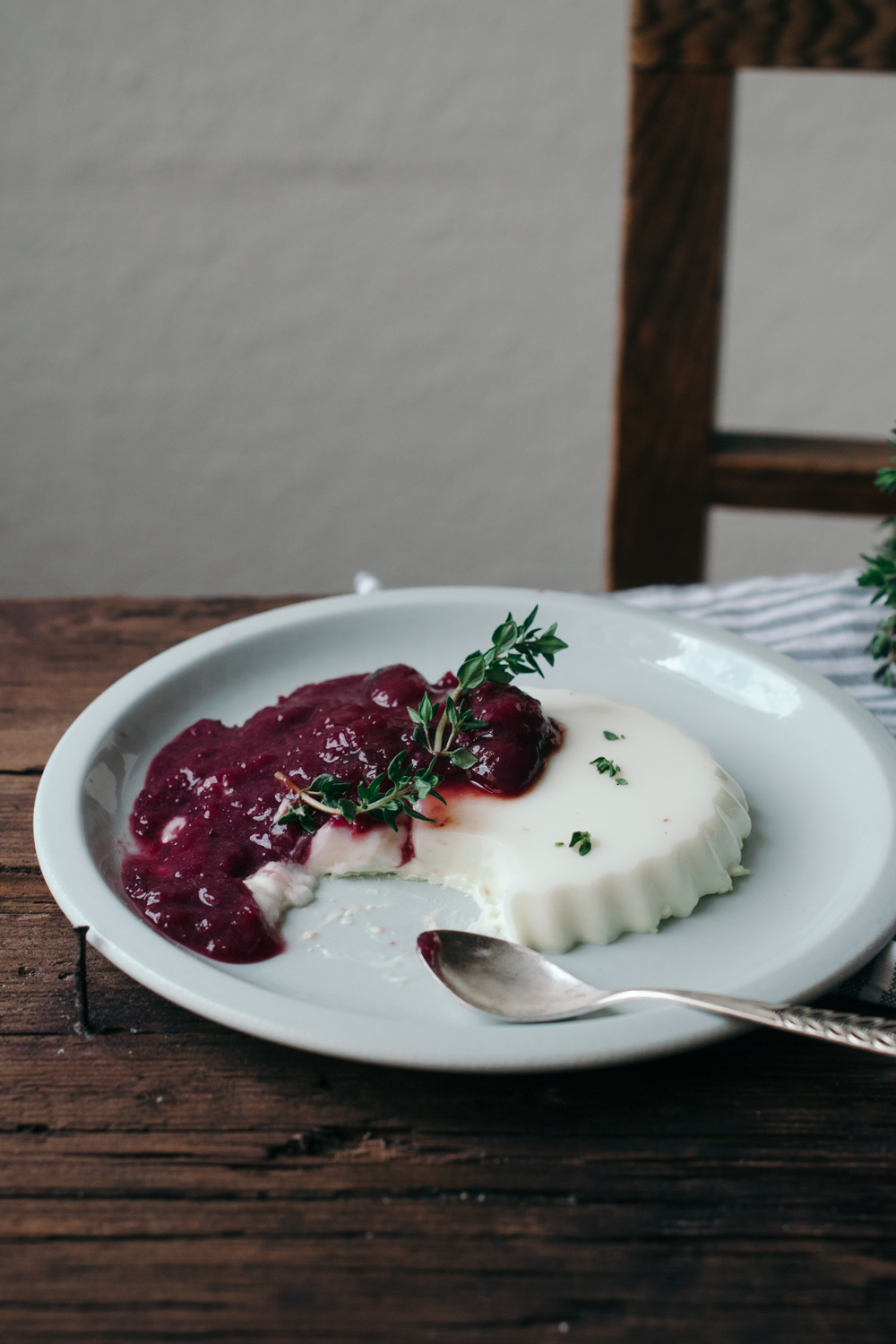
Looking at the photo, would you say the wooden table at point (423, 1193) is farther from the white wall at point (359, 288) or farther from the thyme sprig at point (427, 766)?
the white wall at point (359, 288)

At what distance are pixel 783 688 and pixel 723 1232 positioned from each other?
109 centimetres

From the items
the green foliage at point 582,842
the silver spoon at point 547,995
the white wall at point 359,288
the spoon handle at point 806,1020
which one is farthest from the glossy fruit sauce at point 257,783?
the white wall at point 359,288

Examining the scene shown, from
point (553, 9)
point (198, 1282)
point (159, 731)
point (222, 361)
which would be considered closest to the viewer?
point (198, 1282)

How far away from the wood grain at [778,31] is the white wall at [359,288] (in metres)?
2.27

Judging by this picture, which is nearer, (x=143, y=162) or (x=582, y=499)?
(x=143, y=162)

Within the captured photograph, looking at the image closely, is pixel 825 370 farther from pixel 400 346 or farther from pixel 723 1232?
pixel 723 1232

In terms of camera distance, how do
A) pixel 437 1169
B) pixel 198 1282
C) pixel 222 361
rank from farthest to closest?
pixel 222 361 < pixel 437 1169 < pixel 198 1282

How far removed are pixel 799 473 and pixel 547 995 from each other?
182 centimetres

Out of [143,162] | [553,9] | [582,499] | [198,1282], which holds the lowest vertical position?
[582,499]

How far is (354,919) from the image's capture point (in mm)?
1502

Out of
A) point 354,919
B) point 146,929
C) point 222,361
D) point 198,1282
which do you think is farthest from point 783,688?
point 222,361

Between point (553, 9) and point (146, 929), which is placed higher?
point (553, 9)

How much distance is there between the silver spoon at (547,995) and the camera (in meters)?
1.15

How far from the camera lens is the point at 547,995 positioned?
4.18 ft
